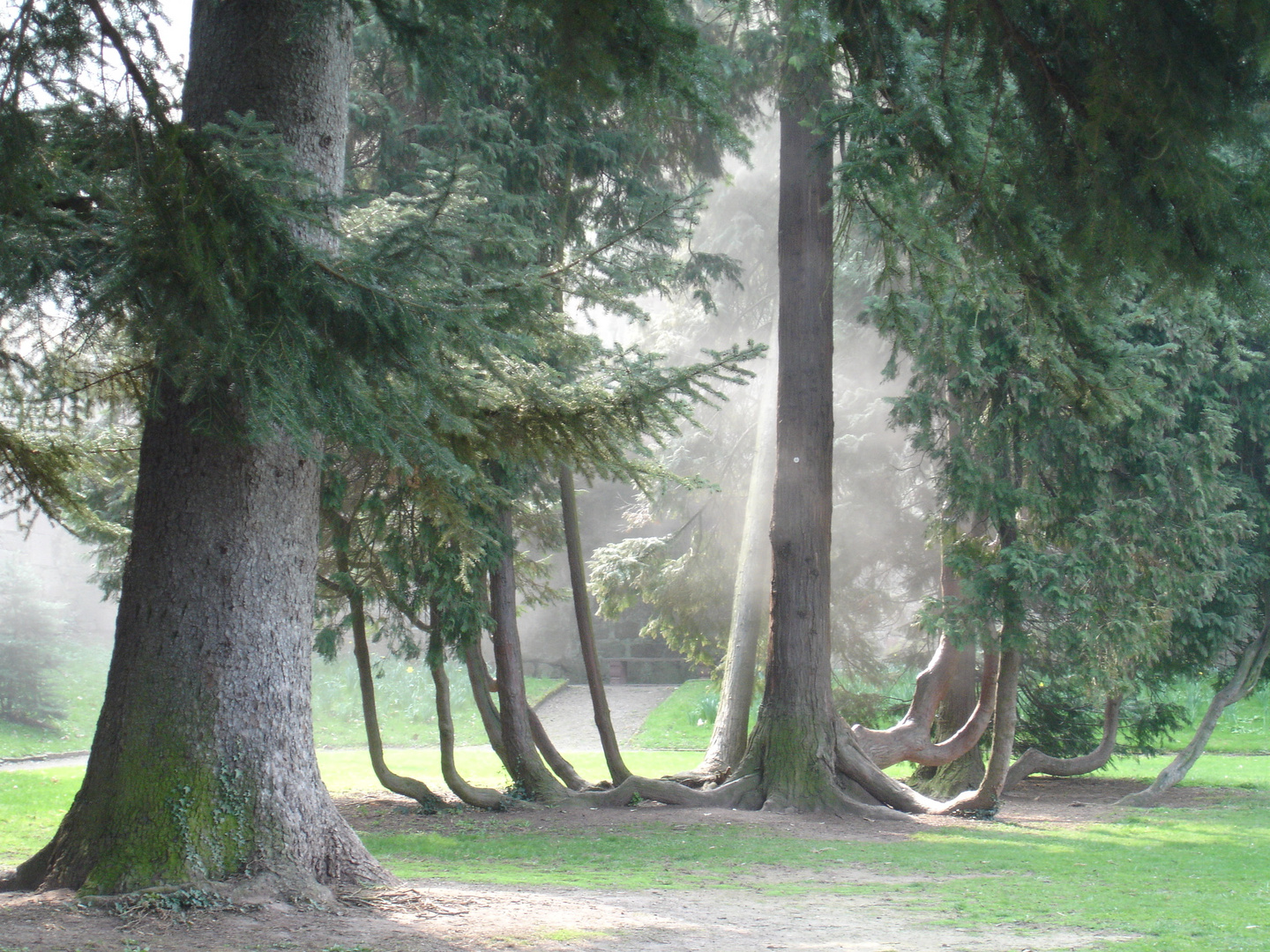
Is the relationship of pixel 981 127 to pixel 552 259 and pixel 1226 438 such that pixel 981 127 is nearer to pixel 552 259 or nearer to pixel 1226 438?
pixel 552 259

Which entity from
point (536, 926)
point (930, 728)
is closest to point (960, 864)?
point (536, 926)

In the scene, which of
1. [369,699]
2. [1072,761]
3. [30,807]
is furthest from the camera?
[1072,761]

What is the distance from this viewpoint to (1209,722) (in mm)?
11859

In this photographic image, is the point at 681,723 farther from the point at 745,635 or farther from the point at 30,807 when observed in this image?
the point at 30,807

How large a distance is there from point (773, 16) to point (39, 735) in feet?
63.0

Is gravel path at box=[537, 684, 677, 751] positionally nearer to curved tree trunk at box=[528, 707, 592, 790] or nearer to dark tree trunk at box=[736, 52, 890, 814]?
curved tree trunk at box=[528, 707, 592, 790]

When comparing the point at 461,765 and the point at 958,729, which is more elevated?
the point at 958,729

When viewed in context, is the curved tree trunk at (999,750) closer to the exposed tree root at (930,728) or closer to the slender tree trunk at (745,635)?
the exposed tree root at (930,728)

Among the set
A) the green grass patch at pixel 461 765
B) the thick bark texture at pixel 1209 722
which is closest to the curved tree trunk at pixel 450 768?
the green grass patch at pixel 461 765

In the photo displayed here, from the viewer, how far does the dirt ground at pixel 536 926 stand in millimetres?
3906

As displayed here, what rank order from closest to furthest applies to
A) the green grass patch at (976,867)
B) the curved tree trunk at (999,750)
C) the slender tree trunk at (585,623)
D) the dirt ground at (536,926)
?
the dirt ground at (536,926)
the green grass patch at (976,867)
the curved tree trunk at (999,750)
the slender tree trunk at (585,623)

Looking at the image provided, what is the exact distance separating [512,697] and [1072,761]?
767cm

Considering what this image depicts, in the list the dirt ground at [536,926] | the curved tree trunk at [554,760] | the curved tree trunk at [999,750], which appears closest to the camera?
the dirt ground at [536,926]

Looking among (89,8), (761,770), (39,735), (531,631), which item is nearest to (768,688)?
(761,770)
